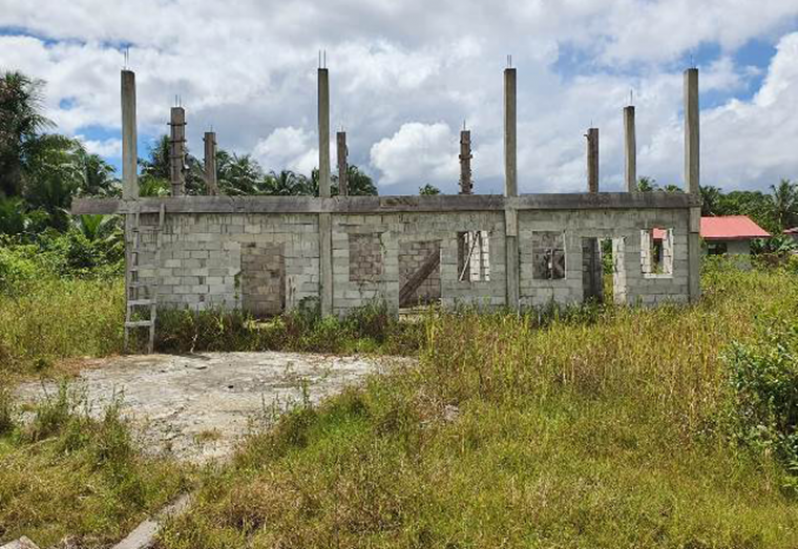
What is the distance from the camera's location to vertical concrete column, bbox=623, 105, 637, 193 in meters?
13.9

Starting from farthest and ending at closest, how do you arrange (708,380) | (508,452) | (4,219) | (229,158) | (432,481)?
(229,158), (4,219), (708,380), (508,452), (432,481)

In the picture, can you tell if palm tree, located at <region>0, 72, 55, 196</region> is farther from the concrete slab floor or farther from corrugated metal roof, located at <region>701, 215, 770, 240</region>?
corrugated metal roof, located at <region>701, 215, 770, 240</region>

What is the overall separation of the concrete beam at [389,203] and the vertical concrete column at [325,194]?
297 millimetres

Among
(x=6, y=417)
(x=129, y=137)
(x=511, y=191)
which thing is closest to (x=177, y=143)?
(x=129, y=137)

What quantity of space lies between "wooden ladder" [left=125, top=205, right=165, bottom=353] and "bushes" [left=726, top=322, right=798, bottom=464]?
930cm

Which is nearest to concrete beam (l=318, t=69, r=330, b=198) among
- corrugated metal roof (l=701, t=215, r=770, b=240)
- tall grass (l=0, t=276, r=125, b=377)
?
tall grass (l=0, t=276, r=125, b=377)

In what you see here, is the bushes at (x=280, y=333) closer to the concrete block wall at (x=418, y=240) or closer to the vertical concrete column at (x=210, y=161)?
the concrete block wall at (x=418, y=240)

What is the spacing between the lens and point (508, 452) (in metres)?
5.31

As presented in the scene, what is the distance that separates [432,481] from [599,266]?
11.4 m

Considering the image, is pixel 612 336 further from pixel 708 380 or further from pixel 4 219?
pixel 4 219

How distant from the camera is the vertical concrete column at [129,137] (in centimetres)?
1145

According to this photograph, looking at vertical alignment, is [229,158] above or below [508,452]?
above

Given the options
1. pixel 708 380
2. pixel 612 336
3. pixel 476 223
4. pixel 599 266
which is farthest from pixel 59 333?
pixel 599 266

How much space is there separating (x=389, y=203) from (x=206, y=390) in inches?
218
